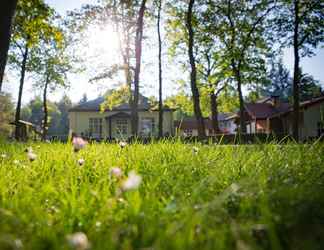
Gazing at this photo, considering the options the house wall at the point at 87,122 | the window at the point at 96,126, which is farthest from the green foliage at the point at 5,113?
the window at the point at 96,126

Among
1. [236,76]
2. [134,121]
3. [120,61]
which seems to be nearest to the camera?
[134,121]

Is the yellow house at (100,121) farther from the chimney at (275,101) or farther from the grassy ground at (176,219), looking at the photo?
the grassy ground at (176,219)

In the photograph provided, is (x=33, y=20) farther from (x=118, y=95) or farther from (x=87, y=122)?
(x=87, y=122)

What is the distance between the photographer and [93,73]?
79.2 feet

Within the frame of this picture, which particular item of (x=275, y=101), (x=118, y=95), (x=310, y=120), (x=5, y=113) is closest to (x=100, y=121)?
(x=5, y=113)

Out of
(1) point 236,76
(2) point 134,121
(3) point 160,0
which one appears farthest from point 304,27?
(2) point 134,121

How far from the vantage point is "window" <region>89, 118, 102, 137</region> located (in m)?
43.8

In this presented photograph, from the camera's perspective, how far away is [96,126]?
44.2m

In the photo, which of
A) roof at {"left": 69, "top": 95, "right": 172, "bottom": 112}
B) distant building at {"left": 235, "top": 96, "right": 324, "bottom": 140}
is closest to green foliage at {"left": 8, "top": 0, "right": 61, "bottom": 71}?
distant building at {"left": 235, "top": 96, "right": 324, "bottom": 140}

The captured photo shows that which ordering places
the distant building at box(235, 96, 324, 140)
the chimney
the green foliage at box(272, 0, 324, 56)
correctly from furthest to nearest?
the chimney < the distant building at box(235, 96, 324, 140) < the green foliage at box(272, 0, 324, 56)

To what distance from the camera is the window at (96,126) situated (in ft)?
144

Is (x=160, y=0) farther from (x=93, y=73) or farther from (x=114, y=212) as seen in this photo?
(x=114, y=212)

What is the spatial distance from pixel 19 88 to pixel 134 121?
1187cm

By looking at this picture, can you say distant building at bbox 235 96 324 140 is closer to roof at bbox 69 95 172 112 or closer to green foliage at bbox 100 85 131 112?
roof at bbox 69 95 172 112
